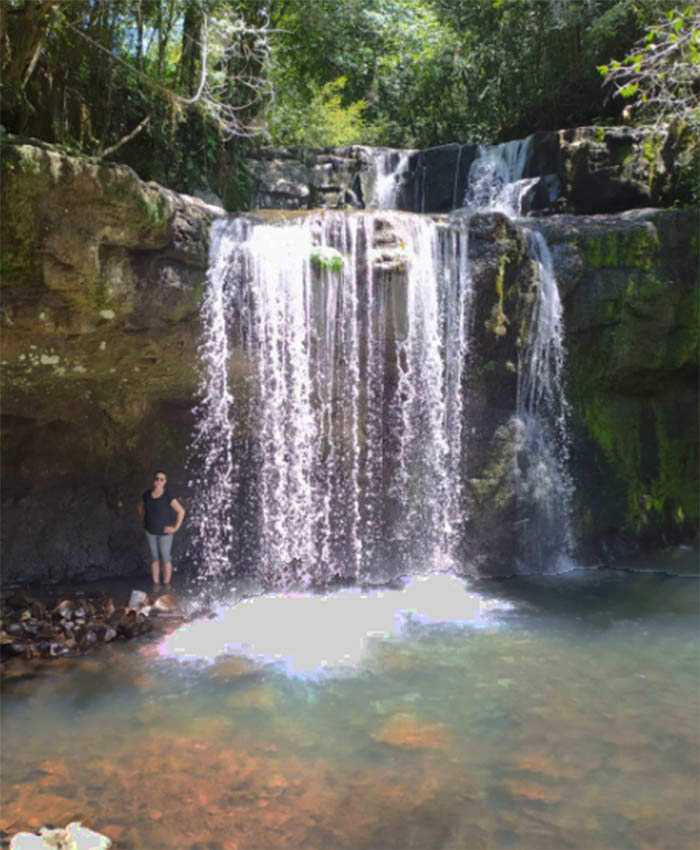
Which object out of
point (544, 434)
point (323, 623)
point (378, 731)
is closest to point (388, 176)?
point (544, 434)

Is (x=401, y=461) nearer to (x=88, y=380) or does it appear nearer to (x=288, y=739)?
(x=88, y=380)

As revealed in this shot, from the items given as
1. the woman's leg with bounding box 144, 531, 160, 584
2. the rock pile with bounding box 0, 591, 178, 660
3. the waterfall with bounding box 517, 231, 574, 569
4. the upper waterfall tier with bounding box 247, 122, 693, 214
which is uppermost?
the upper waterfall tier with bounding box 247, 122, 693, 214

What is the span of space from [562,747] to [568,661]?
1.52 metres

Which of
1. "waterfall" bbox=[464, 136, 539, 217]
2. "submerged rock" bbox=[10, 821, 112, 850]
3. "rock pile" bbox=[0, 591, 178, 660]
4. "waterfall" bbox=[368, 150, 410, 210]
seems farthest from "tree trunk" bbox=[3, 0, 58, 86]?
"submerged rock" bbox=[10, 821, 112, 850]

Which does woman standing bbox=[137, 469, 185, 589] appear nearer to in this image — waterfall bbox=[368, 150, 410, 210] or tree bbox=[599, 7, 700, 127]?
tree bbox=[599, 7, 700, 127]

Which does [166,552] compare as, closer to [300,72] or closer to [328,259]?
[328,259]

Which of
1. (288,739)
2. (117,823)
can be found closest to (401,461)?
(288,739)

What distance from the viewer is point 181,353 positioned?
8.73 metres

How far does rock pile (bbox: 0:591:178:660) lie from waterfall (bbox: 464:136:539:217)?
25.5 ft

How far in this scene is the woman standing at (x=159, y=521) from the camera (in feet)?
28.0

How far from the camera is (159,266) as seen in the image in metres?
7.96

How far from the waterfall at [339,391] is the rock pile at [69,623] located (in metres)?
1.69

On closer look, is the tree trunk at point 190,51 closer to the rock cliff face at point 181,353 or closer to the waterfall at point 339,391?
the rock cliff face at point 181,353

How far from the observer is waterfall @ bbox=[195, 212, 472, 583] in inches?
343
